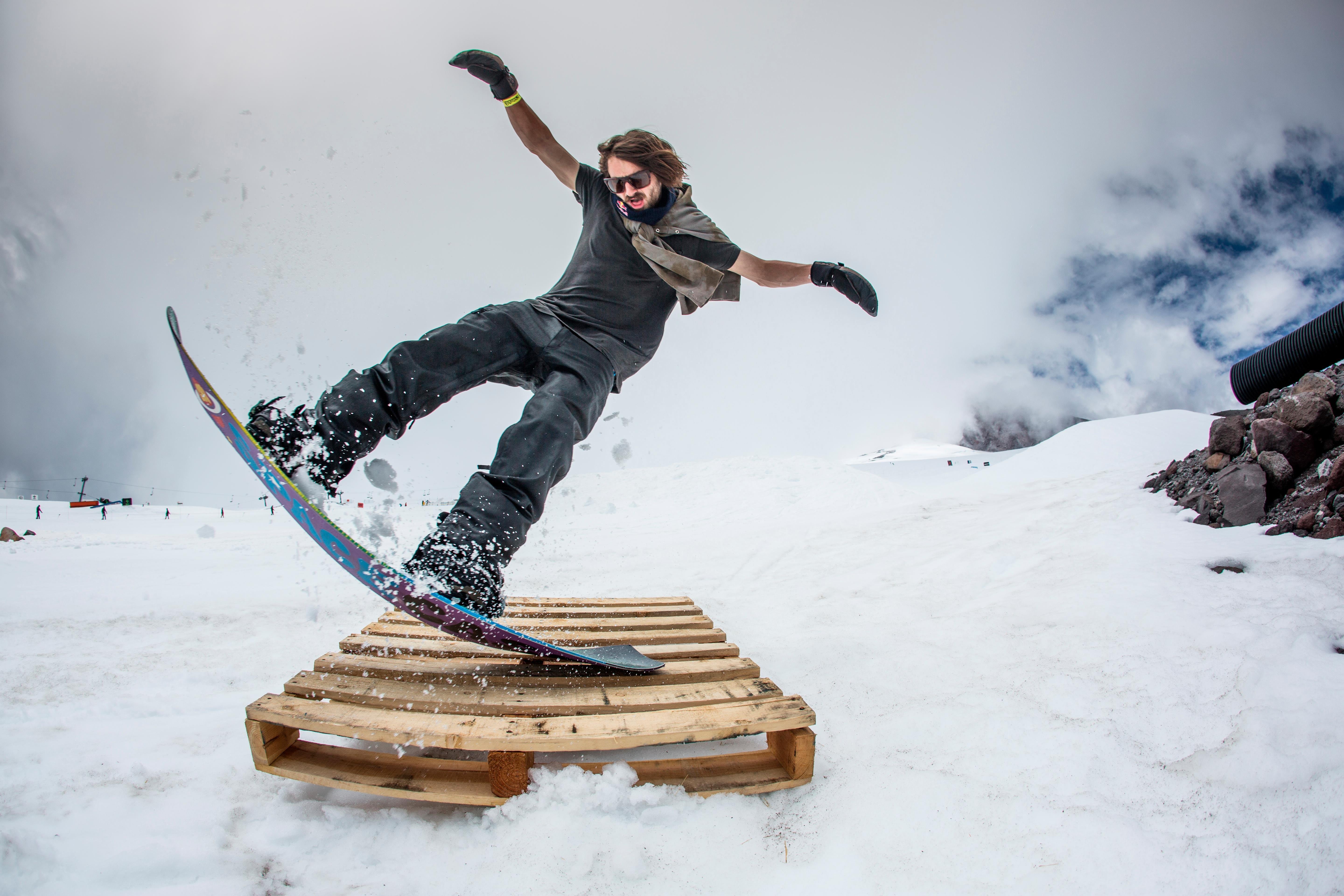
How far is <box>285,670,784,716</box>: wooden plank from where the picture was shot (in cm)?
144

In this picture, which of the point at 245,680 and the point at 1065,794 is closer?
the point at 1065,794

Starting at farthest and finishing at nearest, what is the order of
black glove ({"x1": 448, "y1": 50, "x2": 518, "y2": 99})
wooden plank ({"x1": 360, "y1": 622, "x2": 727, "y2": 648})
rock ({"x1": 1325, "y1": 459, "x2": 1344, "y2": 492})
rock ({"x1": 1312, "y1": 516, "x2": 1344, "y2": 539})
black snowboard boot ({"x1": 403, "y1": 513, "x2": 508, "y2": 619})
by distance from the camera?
1. rock ({"x1": 1325, "y1": 459, "x2": 1344, "y2": 492})
2. rock ({"x1": 1312, "y1": 516, "x2": 1344, "y2": 539})
3. black glove ({"x1": 448, "y1": 50, "x2": 518, "y2": 99})
4. wooden plank ({"x1": 360, "y1": 622, "x2": 727, "y2": 648})
5. black snowboard boot ({"x1": 403, "y1": 513, "x2": 508, "y2": 619})

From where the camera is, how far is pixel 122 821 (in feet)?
3.84

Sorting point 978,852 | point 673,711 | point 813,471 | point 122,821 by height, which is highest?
point 813,471

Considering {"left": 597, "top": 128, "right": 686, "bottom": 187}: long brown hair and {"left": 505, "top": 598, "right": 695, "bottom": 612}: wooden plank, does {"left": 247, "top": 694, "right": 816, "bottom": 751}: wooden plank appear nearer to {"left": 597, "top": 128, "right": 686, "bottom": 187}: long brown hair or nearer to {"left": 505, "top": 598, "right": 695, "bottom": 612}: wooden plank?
{"left": 505, "top": 598, "right": 695, "bottom": 612}: wooden plank

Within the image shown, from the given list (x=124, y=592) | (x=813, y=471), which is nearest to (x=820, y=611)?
(x=124, y=592)

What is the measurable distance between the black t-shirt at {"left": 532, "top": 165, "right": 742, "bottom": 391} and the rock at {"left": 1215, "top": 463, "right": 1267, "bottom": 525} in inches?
157

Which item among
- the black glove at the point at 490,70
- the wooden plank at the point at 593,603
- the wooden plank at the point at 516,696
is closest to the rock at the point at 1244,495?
the wooden plank at the point at 593,603

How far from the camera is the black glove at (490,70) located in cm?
251

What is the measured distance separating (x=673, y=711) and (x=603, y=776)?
229mm

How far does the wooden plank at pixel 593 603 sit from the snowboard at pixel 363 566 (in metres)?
1.09

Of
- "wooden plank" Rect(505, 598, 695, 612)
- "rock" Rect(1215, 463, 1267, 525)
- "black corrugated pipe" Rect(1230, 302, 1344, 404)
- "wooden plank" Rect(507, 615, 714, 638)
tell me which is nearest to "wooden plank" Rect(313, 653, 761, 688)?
"wooden plank" Rect(507, 615, 714, 638)


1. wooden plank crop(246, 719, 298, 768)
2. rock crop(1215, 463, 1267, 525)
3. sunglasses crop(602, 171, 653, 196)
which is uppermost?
sunglasses crop(602, 171, 653, 196)

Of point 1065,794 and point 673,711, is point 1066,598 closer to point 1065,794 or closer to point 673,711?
point 1065,794
